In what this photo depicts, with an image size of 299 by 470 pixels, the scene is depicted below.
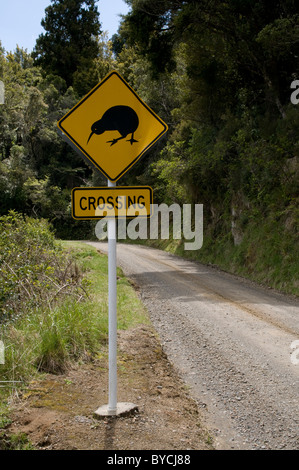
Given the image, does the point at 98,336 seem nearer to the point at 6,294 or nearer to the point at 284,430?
the point at 6,294

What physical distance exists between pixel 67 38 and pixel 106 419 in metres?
55.8

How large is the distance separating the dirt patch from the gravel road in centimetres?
29

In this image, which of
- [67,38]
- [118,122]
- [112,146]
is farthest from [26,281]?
[67,38]

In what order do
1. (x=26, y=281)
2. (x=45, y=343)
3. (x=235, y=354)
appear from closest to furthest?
1. (x=45, y=343)
2. (x=235, y=354)
3. (x=26, y=281)

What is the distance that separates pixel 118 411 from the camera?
4090 millimetres

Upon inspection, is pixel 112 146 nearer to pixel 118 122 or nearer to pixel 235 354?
pixel 118 122

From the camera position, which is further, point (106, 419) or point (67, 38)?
point (67, 38)

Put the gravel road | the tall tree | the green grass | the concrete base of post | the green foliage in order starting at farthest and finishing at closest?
the tall tree → the green foliage → the green grass → the gravel road → the concrete base of post

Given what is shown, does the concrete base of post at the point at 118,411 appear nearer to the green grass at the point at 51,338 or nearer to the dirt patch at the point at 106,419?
the dirt patch at the point at 106,419

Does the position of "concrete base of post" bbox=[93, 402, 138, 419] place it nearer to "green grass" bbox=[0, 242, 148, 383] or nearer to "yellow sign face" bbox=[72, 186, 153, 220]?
"green grass" bbox=[0, 242, 148, 383]

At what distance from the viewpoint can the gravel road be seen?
14.3 ft

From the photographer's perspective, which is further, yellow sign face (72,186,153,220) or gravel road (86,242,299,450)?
gravel road (86,242,299,450)

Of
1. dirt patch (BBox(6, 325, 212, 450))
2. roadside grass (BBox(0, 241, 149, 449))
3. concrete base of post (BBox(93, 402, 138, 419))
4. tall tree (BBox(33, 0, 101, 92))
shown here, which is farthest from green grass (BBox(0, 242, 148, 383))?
tall tree (BBox(33, 0, 101, 92))

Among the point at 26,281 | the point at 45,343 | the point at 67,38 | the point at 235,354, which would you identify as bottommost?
the point at 235,354
